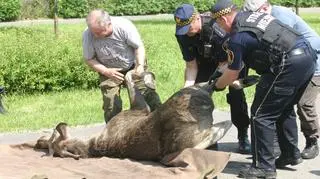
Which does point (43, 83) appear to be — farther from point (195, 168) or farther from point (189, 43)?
point (195, 168)

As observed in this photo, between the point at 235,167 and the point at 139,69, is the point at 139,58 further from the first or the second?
the point at 235,167

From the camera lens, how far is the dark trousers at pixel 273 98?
599 centimetres

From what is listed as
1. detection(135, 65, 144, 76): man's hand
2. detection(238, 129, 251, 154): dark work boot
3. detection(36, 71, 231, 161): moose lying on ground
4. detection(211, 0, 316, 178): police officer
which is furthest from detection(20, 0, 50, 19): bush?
detection(211, 0, 316, 178): police officer

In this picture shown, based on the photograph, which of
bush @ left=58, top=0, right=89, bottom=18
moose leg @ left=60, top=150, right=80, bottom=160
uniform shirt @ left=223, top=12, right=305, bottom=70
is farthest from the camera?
bush @ left=58, top=0, right=89, bottom=18

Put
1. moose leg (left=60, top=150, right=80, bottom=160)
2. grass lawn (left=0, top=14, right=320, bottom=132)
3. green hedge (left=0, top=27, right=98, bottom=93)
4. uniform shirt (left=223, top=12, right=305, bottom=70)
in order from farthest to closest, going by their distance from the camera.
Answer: green hedge (left=0, top=27, right=98, bottom=93)
grass lawn (left=0, top=14, right=320, bottom=132)
moose leg (left=60, top=150, right=80, bottom=160)
uniform shirt (left=223, top=12, right=305, bottom=70)

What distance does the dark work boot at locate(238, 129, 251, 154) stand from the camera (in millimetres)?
7434

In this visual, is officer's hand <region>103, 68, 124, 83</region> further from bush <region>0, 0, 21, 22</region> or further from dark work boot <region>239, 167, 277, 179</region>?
bush <region>0, 0, 21, 22</region>

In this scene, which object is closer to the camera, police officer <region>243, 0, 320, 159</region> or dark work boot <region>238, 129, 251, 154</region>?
police officer <region>243, 0, 320, 159</region>

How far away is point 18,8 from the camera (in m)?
28.9

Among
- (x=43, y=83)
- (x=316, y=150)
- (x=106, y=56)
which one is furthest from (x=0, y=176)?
(x=43, y=83)

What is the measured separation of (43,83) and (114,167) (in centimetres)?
546

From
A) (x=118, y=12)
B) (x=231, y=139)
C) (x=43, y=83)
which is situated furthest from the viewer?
(x=118, y=12)

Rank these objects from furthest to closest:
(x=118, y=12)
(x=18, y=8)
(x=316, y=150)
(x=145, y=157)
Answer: (x=118, y=12) → (x=18, y=8) → (x=316, y=150) → (x=145, y=157)

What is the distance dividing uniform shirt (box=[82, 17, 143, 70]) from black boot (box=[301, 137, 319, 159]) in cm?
236
